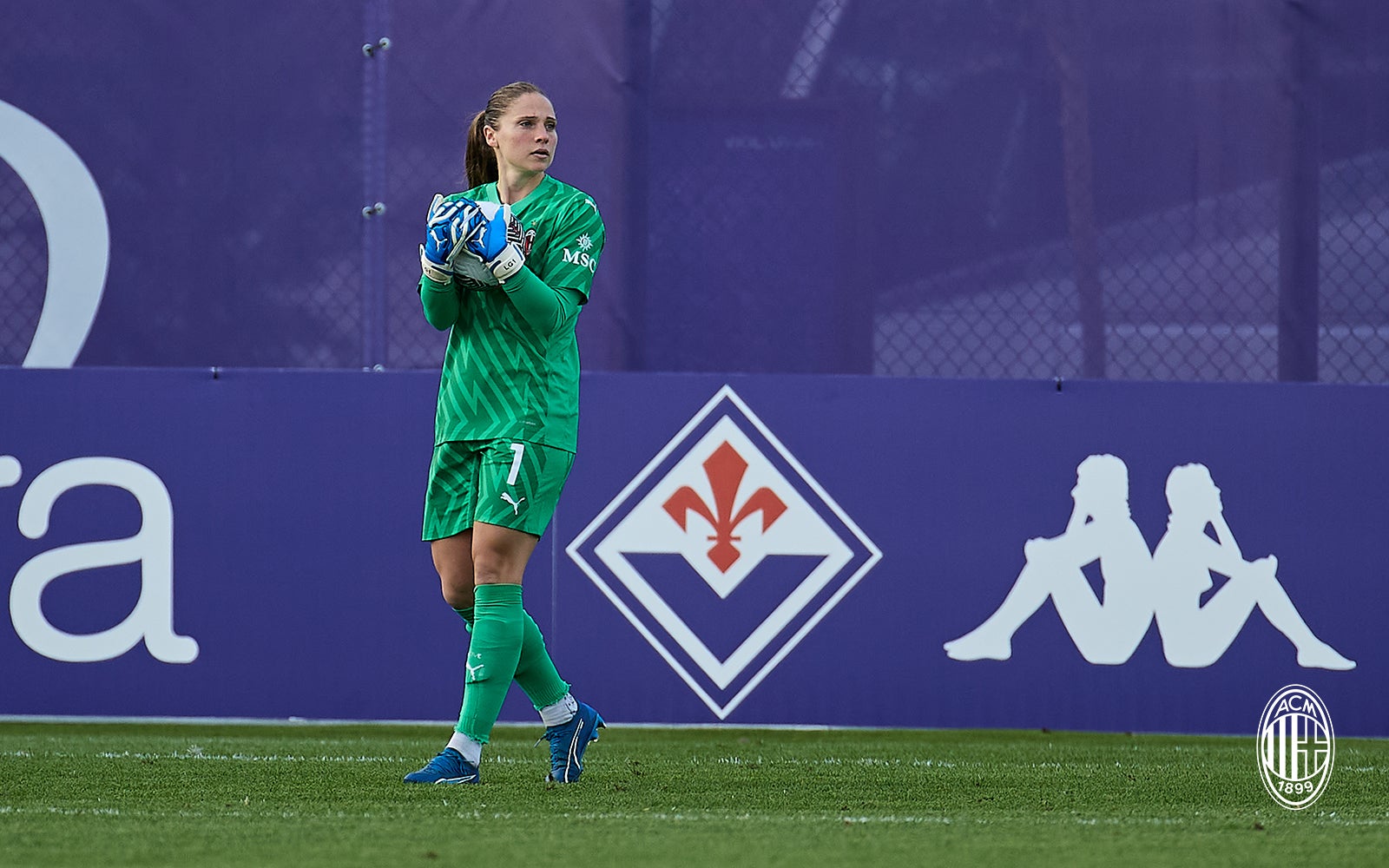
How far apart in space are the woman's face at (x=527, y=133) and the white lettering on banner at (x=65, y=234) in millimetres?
2543

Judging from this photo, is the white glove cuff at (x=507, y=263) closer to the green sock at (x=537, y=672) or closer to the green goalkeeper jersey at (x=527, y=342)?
the green goalkeeper jersey at (x=527, y=342)

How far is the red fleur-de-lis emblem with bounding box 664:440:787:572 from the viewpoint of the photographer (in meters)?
5.48

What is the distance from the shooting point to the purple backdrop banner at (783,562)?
5.44 metres

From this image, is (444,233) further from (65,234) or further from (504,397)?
(65,234)

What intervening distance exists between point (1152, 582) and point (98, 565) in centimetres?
333

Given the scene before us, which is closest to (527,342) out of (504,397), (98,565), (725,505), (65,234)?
(504,397)

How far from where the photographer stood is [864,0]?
19.1 ft

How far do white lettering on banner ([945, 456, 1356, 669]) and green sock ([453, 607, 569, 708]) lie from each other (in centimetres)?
202

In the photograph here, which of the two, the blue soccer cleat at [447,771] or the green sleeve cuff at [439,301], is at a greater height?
the green sleeve cuff at [439,301]

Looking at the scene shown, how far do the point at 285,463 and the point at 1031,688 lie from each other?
2489 millimetres

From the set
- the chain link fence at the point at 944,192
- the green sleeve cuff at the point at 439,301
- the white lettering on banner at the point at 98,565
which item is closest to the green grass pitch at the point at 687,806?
the white lettering on banner at the point at 98,565

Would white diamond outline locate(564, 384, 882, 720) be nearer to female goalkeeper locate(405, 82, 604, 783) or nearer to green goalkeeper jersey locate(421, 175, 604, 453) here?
female goalkeeper locate(405, 82, 604, 783)

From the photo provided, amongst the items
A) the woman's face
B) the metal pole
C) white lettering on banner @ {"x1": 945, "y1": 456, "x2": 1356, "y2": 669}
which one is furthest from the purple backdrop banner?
the woman's face

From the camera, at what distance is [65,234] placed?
584 centimetres
